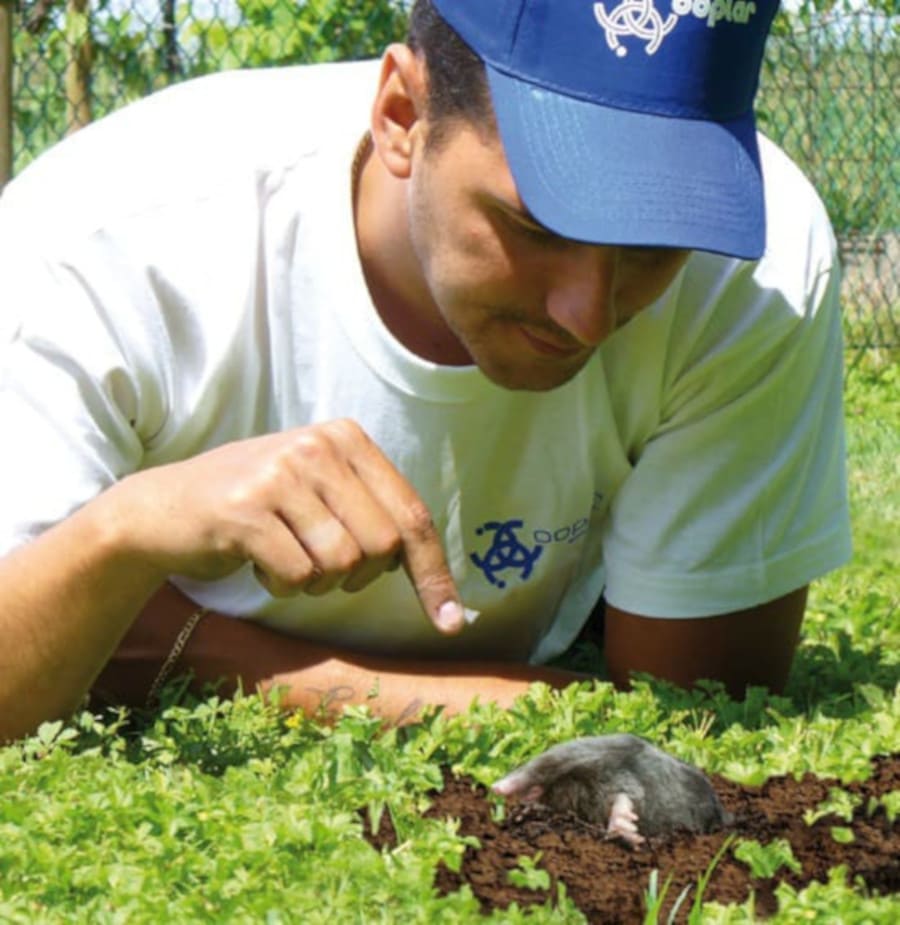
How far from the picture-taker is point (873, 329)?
9.72 meters

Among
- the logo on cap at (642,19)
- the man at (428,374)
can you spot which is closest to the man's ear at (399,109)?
the man at (428,374)

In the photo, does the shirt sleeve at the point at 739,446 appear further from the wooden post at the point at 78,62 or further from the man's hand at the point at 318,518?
the wooden post at the point at 78,62

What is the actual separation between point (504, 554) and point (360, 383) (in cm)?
54

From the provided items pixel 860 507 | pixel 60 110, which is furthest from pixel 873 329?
pixel 60 110

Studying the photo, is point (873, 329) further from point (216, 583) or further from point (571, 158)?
point (571, 158)

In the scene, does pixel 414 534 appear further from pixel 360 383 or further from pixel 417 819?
pixel 360 383

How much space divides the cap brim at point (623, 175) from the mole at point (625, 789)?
33.6 inches

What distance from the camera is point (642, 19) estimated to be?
3.01 meters

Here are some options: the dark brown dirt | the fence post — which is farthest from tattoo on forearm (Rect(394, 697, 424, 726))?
the fence post

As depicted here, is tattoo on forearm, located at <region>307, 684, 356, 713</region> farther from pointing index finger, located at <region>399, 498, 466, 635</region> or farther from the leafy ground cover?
pointing index finger, located at <region>399, 498, 466, 635</region>

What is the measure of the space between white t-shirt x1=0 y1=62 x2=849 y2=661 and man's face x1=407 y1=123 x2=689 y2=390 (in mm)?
431

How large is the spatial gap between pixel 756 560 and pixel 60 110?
18.0ft

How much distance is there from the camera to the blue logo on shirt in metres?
4.02

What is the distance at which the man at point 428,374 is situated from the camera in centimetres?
303
